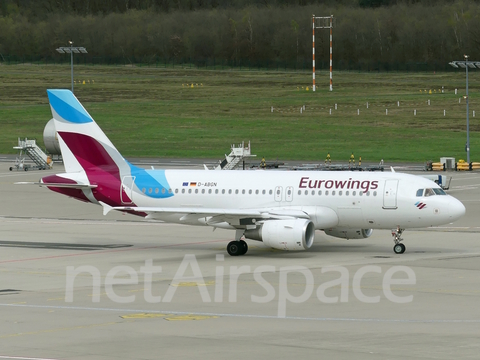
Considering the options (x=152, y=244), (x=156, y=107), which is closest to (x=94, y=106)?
(x=156, y=107)

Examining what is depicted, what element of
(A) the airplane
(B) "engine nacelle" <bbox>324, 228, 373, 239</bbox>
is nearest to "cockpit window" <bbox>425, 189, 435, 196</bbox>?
(A) the airplane

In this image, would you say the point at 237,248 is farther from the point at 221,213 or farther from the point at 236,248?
the point at 221,213

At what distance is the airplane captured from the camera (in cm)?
4300

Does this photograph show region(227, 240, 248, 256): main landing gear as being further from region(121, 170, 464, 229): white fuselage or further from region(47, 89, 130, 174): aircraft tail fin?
region(47, 89, 130, 174): aircraft tail fin

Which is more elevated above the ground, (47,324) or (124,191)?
(124,191)

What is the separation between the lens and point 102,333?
2664 centimetres

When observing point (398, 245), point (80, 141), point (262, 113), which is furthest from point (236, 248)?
point (262, 113)

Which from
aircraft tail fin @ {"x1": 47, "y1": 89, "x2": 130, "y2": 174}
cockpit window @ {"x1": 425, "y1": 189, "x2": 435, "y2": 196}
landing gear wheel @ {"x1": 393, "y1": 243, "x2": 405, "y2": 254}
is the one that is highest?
aircraft tail fin @ {"x1": 47, "y1": 89, "x2": 130, "y2": 174}

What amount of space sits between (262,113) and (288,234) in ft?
331

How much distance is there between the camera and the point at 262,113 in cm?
14212

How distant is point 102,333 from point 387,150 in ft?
279

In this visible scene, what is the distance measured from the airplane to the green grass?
5613 centimetres

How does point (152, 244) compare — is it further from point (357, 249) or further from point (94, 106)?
point (94, 106)

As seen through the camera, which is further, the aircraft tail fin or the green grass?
the green grass
